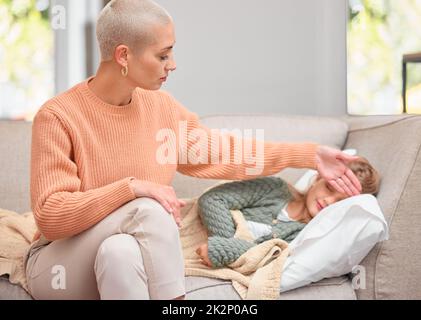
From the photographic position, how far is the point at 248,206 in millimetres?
1906

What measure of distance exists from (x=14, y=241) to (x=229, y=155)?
61 centimetres

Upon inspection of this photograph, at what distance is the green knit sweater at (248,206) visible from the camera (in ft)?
5.94

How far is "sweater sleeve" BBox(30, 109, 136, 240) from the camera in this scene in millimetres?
1406

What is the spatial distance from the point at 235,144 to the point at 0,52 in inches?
60.2

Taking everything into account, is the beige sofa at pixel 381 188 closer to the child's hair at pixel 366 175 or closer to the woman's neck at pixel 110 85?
the child's hair at pixel 366 175

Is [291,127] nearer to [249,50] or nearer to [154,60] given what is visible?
[249,50]

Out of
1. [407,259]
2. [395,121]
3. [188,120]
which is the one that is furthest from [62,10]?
[407,259]

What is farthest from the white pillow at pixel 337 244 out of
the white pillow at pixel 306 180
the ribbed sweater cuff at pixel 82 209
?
the ribbed sweater cuff at pixel 82 209

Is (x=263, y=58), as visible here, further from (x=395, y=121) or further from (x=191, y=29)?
(x=395, y=121)

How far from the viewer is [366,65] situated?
2.84 m
